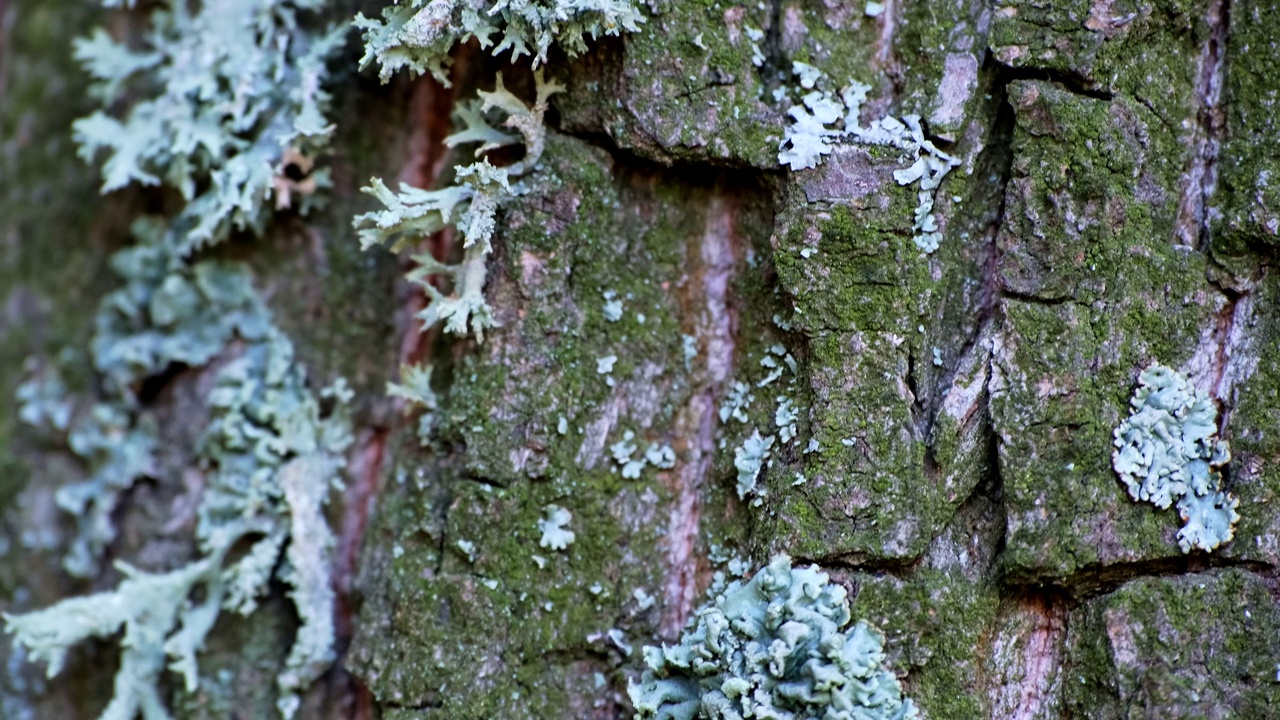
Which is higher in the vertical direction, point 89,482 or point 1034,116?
point 1034,116

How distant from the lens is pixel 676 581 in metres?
2.36

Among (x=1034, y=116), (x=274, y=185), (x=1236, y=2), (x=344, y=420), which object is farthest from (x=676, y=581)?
(x=1236, y=2)

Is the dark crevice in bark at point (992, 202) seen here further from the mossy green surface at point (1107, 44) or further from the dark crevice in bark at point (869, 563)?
the dark crevice in bark at point (869, 563)

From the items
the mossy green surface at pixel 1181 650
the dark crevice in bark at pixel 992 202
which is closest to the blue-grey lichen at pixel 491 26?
the dark crevice in bark at pixel 992 202

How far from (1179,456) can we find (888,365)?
0.67 meters

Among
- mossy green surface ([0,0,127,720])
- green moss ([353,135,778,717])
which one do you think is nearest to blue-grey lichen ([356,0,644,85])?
green moss ([353,135,778,717])

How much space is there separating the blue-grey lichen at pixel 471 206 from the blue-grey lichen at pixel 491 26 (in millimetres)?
121

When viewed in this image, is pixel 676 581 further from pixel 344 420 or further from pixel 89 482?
pixel 89 482

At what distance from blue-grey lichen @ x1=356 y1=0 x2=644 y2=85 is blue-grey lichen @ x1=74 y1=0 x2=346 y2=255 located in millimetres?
412

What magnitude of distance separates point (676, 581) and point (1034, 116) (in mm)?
1354

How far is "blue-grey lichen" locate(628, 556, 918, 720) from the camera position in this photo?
1.99 meters

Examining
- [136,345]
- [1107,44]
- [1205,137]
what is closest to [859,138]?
[1107,44]

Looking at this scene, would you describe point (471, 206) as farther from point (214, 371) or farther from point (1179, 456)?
point (1179, 456)

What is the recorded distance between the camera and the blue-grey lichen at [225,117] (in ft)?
8.77
